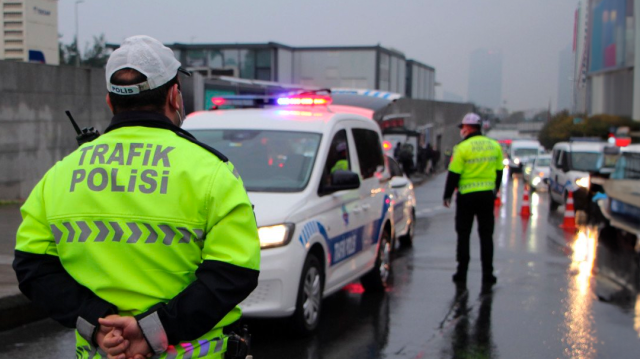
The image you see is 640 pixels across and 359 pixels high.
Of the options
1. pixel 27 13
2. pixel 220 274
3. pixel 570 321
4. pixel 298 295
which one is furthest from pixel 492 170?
pixel 27 13

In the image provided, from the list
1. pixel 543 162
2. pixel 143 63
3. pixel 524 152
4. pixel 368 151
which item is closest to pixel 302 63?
pixel 524 152

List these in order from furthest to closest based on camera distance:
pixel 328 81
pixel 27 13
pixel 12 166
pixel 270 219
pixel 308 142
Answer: pixel 328 81
pixel 27 13
pixel 12 166
pixel 308 142
pixel 270 219

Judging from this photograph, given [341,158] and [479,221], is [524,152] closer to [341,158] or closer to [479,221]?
[479,221]

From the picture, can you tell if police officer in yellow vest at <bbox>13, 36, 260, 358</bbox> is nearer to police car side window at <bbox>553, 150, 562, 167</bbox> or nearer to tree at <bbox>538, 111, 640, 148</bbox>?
police car side window at <bbox>553, 150, 562, 167</bbox>

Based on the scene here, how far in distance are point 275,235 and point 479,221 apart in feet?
11.8

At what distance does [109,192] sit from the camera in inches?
92.7

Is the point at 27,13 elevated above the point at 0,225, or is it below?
above

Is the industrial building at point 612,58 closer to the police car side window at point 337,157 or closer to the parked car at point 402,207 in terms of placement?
the parked car at point 402,207

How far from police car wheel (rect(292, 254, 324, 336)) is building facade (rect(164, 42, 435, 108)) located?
40.0 meters

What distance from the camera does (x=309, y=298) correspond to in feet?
21.1

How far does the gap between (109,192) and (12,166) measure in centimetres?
1210

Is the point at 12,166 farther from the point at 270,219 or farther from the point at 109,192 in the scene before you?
the point at 109,192

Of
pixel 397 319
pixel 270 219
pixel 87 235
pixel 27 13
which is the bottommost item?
pixel 397 319

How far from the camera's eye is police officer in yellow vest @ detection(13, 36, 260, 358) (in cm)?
229
